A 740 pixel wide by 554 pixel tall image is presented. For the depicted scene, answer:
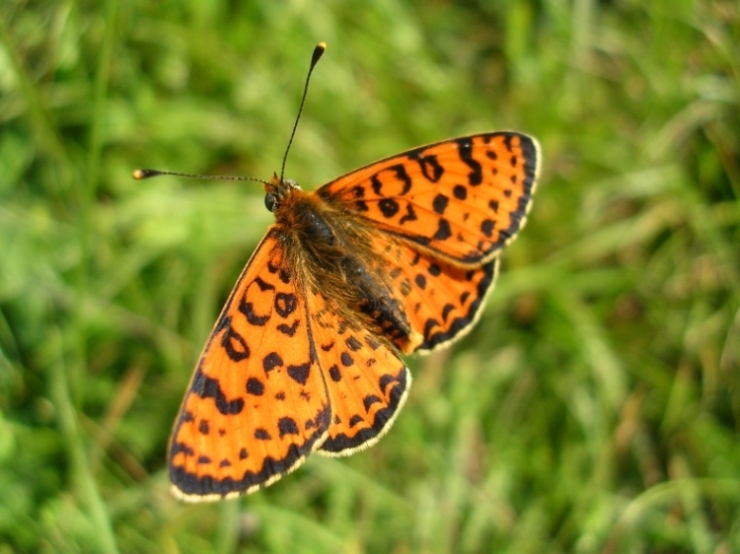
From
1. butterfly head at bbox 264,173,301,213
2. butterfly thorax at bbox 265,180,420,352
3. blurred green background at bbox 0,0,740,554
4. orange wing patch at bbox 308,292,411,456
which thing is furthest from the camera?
blurred green background at bbox 0,0,740,554

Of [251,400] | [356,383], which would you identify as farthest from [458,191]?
[251,400]

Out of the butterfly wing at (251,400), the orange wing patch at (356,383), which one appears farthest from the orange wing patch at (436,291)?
the butterfly wing at (251,400)

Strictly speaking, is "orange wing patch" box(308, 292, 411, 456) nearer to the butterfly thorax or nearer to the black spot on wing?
the butterfly thorax

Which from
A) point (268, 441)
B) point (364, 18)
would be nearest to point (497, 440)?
point (268, 441)

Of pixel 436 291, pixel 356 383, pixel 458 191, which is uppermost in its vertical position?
pixel 458 191

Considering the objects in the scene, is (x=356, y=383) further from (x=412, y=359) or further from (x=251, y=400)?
(x=412, y=359)

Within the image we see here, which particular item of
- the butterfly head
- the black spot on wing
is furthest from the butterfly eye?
the black spot on wing
